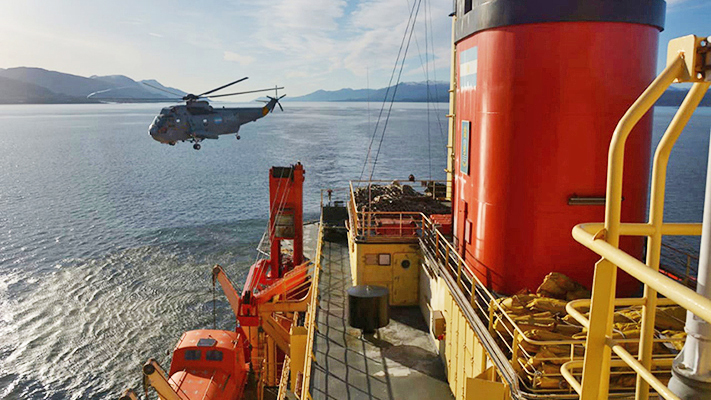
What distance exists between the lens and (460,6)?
13844 mm

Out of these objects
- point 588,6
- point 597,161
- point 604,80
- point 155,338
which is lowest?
point 155,338

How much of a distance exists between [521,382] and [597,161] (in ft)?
15.9

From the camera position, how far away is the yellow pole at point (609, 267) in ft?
11.3

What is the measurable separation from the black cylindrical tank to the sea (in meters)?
10.3

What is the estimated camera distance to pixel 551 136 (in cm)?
1082

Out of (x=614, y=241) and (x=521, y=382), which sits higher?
(x=614, y=241)

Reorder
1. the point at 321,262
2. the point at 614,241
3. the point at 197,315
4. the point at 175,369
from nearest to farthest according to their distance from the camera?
the point at 614,241
the point at 175,369
the point at 321,262
the point at 197,315

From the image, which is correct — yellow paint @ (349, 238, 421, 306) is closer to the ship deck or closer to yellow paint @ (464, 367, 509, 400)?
the ship deck

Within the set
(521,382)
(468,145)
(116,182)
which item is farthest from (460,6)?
(116,182)

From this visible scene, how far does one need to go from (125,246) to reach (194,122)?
1326 centimetres

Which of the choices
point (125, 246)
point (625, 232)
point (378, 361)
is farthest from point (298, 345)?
point (125, 246)

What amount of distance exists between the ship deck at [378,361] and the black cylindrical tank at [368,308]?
0.48 m

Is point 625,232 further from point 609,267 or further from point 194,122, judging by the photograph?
point 194,122

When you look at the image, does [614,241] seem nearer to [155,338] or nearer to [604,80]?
[604,80]
